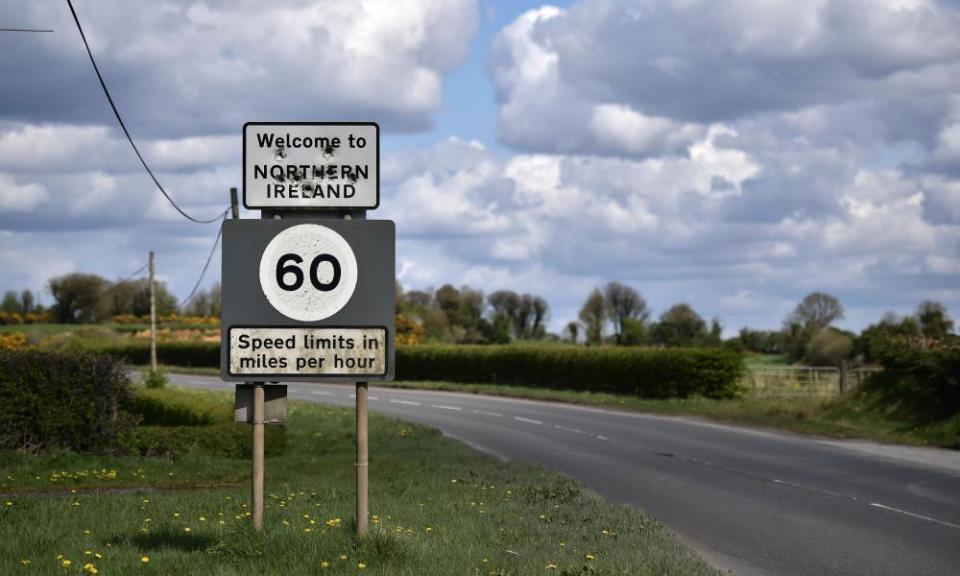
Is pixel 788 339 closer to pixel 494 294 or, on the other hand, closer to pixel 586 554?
pixel 494 294

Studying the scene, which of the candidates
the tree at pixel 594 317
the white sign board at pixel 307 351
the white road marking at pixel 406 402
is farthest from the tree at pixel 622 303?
the white sign board at pixel 307 351

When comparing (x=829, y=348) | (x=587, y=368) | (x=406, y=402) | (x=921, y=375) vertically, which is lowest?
(x=406, y=402)

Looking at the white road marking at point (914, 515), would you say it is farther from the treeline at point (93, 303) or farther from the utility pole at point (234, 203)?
the treeline at point (93, 303)

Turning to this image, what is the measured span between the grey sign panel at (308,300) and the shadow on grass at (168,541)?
4.61 ft

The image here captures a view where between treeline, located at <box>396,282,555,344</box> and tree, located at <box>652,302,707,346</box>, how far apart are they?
12.3 metres

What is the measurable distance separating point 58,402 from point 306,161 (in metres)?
11.5

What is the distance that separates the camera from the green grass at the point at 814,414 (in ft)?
88.7

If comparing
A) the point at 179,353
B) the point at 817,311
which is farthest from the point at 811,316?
the point at 179,353

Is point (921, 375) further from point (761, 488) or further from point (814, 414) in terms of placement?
point (761, 488)

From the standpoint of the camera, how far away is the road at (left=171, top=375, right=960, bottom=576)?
11.6m

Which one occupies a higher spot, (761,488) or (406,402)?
(761,488)

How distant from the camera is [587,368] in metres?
49.1

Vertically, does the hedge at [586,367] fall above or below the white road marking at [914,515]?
above

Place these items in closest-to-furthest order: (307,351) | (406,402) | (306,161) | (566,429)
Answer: (307,351), (306,161), (566,429), (406,402)
